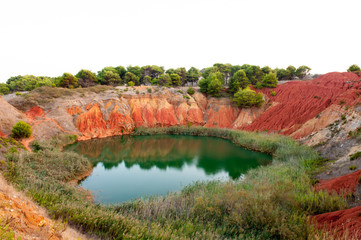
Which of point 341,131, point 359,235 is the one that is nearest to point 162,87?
point 341,131

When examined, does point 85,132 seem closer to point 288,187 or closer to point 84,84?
point 84,84

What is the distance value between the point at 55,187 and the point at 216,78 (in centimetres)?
3598

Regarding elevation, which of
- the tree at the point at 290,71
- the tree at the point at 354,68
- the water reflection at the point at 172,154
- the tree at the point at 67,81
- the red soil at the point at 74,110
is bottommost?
the water reflection at the point at 172,154

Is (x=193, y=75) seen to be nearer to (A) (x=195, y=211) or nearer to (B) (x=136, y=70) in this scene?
(B) (x=136, y=70)

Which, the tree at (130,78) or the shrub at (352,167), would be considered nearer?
the shrub at (352,167)

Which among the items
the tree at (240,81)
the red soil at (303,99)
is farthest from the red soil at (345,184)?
the tree at (240,81)

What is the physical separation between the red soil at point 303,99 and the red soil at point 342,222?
21.9 metres

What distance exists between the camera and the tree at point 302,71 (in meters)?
45.8

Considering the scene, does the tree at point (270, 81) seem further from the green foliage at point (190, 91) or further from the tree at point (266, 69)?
the green foliage at point (190, 91)

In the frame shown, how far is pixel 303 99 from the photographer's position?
30797 mm

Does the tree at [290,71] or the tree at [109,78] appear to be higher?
the tree at [290,71]

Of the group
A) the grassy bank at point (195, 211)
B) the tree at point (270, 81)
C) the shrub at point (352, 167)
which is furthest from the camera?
the tree at point (270, 81)

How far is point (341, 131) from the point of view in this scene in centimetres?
1725

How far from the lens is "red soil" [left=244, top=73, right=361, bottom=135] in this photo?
85.9 ft
